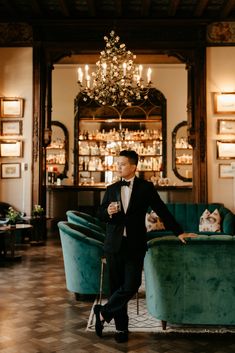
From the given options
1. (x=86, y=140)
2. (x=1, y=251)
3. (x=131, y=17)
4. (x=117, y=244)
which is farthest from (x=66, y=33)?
(x=117, y=244)

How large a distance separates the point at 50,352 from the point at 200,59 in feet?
24.7

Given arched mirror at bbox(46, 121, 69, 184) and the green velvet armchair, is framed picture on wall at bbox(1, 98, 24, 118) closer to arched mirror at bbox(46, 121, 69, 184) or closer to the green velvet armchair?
arched mirror at bbox(46, 121, 69, 184)

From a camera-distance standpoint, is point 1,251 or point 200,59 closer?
point 1,251

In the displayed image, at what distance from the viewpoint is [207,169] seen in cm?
959

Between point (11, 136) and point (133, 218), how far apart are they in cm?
667

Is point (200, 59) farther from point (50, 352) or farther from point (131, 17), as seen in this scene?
point (50, 352)

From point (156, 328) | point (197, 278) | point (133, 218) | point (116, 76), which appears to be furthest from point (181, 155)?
point (133, 218)

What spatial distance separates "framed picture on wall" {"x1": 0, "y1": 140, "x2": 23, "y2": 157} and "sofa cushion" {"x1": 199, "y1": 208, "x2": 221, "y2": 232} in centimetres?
407

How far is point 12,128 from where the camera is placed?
9.77 metres

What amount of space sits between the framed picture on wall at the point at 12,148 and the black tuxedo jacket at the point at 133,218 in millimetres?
6272

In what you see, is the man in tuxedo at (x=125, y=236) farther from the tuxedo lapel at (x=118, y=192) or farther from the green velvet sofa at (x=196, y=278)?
the green velvet sofa at (x=196, y=278)

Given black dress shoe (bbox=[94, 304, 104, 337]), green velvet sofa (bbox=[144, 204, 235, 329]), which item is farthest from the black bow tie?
black dress shoe (bbox=[94, 304, 104, 337])

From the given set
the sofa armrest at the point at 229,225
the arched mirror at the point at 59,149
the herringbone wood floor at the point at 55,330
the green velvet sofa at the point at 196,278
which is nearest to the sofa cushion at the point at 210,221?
the sofa armrest at the point at 229,225

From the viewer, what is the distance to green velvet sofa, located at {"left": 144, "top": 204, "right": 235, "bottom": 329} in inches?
146
